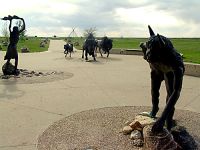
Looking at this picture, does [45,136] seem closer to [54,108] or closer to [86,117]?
[86,117]

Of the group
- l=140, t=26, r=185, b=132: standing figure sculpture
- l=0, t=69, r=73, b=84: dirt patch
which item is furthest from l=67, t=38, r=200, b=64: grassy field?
l=140, t=26, r=185, b=132: standing figure sculpture

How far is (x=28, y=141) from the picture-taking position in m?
5.64

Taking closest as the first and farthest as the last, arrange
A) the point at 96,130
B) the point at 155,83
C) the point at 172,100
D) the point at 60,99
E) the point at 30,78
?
1. the point at 172,100
2. the point at 155,83
3. the point at 96,130
4. the point at 60,99
5. the point at 30,78

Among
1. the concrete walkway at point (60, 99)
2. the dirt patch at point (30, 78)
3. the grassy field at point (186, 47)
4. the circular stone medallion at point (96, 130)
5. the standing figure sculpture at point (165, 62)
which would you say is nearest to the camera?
the standing figure sculpture at point (165, 62)

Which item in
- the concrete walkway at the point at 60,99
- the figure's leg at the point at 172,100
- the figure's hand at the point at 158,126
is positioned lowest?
the concrete walkway at the point at 60,99

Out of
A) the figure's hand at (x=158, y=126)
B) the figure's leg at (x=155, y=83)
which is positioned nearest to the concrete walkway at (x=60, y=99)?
the figure's hand at (x=158, y=126)

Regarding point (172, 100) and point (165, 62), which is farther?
point (165, 62)

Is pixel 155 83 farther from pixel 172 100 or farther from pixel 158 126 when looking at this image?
pixel 158 126

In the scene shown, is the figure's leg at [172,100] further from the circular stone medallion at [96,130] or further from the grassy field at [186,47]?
the grassy field at [186,47]

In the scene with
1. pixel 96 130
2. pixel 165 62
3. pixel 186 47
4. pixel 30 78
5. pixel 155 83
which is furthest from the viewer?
pixel 186 47

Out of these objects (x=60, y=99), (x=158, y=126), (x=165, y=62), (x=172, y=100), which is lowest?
(x=60, y=99)

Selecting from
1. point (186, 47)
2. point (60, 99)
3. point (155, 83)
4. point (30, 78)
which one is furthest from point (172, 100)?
point (186, 47)

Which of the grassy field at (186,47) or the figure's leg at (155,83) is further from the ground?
the figure's leg at (155,83)

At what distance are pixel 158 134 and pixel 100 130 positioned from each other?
63.3 inches
